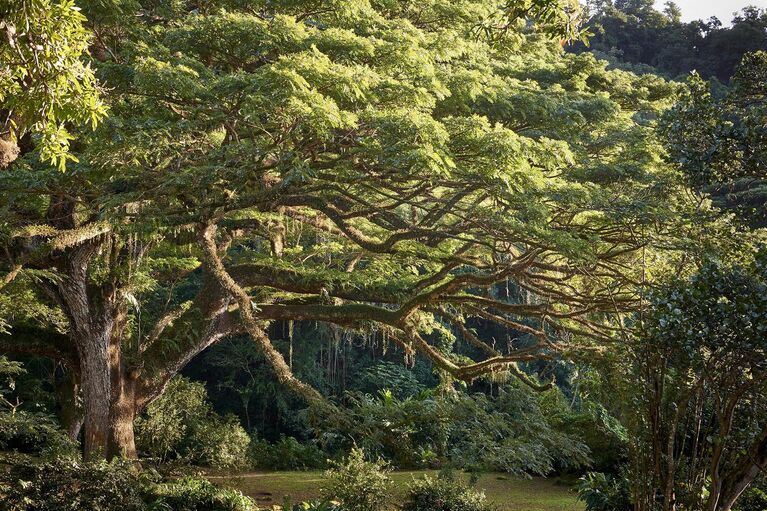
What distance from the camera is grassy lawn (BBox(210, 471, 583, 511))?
10.2m

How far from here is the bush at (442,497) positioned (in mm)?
8281

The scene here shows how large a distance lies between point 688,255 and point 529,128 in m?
2.81

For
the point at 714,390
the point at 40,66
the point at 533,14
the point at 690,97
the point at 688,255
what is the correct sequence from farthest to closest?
the point at 688,255, the point at 690,97, the point at 714,390, the point at 533,14, the point at 40,66

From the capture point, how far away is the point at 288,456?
14.6 metres

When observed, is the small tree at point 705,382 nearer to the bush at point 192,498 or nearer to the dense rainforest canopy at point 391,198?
the dense rainforest canopy at point 391,198

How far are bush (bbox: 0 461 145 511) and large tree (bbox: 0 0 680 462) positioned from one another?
0.89 metres

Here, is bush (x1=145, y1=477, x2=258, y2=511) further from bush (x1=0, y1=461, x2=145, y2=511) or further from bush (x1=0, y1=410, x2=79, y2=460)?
bush (x1=0, y1=410, x2=79, y2=460)

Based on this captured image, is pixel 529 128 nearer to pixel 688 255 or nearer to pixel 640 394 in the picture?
pixel 688 255

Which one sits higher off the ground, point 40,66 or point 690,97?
point 690,97

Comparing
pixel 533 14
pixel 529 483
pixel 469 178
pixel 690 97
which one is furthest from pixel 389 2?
pixel 529 483

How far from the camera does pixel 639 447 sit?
5.39m

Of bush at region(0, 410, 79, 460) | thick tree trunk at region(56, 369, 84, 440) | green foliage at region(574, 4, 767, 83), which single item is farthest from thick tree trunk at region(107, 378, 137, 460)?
green foliage at region(574, 4, 767, 83)

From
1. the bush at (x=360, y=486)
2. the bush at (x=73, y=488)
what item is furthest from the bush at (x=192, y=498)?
the bush at (x=360, y=486)

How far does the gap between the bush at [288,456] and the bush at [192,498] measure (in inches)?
232
